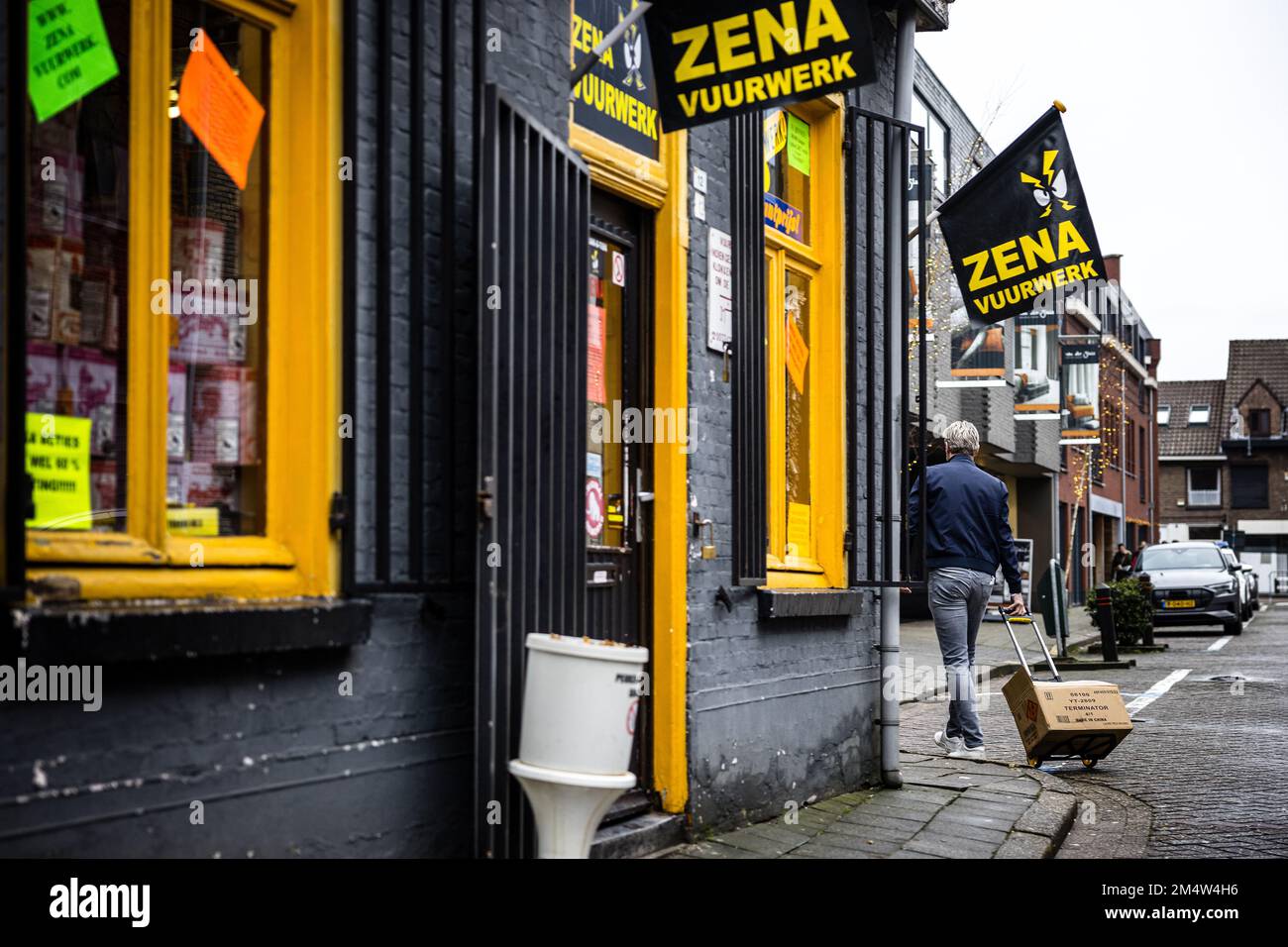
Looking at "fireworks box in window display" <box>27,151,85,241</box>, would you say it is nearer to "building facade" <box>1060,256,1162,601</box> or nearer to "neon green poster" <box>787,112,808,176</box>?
"neon green poster" <box>787,112,808,176</box>

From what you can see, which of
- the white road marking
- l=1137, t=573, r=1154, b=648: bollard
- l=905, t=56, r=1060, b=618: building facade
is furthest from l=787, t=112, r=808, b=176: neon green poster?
l=1137, t=573, r=1154, b=648: bollard

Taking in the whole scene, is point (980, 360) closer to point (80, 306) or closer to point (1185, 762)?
point (1185, 762)

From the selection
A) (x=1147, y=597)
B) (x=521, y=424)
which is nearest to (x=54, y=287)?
(x=521, y=424)

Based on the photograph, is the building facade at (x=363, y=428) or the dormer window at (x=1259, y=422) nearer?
the building facade at (x=363, y=428)

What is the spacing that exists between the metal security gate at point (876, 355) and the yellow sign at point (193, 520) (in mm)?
4567

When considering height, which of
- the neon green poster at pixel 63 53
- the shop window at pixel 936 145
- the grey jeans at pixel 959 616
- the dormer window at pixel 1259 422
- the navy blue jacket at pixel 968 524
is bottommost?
the grey jeans at pixel 959 616

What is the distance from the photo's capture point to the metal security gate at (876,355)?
808 cm

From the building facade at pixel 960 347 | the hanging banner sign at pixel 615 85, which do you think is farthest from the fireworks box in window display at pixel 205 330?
the building facade at pixel 960 347

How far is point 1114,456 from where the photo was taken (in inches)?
1660

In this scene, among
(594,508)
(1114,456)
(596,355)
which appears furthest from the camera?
(1114,456)

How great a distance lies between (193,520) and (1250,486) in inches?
2765

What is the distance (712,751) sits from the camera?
252 inches

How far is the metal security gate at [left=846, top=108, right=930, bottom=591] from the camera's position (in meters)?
8.08

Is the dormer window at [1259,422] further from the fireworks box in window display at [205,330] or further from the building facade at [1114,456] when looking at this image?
the fireworks box in window display at [205,330]
